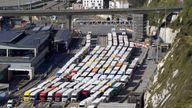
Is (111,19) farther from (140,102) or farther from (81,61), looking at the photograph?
(140,102)

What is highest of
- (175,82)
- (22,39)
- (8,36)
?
(8,36)

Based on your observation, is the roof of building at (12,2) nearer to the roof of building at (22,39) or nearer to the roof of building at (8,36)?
the roof of building at (22,39)

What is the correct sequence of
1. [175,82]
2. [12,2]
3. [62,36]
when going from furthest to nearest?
1. [12,2]
2. [62,36]
3. [175,82]

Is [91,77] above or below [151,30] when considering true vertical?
below

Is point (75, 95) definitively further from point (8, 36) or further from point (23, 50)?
point (8, 36)

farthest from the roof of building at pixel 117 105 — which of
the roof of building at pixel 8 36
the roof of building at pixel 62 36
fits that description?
the roof of building at pixel 62 36

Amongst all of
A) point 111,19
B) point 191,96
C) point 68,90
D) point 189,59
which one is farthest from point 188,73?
point 111,19

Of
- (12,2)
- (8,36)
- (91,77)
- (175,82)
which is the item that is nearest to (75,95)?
(91,77)
